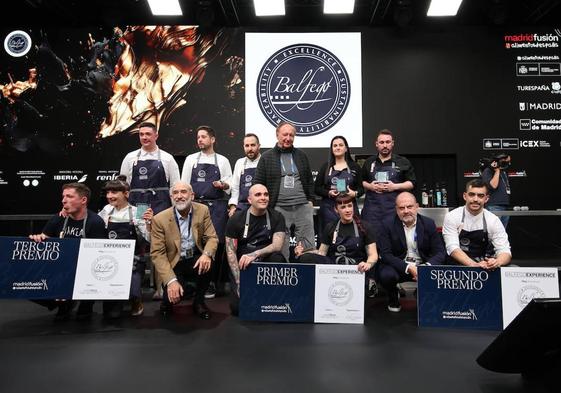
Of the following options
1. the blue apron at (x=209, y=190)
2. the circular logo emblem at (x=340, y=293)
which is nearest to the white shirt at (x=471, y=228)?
the circular logo emblem at (x=340, y=293)

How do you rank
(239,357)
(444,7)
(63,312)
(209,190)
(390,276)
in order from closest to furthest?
(239,357), (63,312), (390,276), (209,190), (444,7)

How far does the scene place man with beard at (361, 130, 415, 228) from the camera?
4.05 meters

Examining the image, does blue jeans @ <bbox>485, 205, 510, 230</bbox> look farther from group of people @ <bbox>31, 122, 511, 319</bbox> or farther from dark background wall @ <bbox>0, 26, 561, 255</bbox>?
group of people @ <bbox>31, 122, 511, 319</bbox>

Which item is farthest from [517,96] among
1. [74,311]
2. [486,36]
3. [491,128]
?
[74,311]

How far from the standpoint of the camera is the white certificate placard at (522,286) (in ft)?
8.96

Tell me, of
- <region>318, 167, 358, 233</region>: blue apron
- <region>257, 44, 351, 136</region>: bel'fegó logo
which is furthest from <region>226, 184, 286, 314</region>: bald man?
<region>257, 44, 351, 136</region>: bel'fegó logo

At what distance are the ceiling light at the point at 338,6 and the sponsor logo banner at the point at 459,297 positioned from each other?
4901mm

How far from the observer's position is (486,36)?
667 cm

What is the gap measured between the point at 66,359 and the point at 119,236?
133 centimetres

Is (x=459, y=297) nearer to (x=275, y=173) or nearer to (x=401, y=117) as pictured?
(x=275, y=173)

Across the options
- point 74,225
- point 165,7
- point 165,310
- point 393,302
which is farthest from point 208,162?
point 165,7

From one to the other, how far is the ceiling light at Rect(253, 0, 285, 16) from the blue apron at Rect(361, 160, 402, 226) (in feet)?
11.6

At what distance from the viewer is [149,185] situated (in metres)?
4.11

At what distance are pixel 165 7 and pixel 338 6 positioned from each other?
272 centimetres
